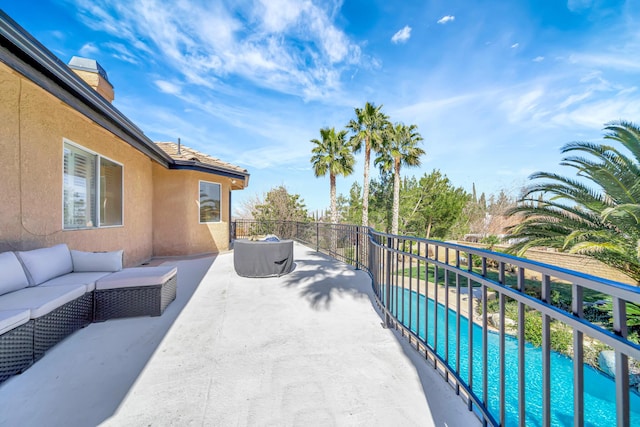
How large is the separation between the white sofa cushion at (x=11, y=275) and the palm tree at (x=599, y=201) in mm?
7890

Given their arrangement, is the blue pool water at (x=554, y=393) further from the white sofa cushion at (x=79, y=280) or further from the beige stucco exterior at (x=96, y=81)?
the beige stucco exterior at (x=96, y=81)

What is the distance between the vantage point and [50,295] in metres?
2.49

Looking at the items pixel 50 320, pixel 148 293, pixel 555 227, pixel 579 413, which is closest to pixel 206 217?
pixel 148 293

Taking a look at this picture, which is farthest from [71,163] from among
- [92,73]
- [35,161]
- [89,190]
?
[92,73]

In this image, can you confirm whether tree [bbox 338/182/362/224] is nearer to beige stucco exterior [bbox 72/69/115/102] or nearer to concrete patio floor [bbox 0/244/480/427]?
beige stucco exterior [bbox 72/69/115/102]

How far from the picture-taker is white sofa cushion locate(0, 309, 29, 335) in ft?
6.37

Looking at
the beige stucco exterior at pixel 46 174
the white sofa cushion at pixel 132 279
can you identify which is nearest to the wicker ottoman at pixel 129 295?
the white sofa cushion at pixel 132 279

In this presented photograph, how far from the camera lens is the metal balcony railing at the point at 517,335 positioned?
0.88m

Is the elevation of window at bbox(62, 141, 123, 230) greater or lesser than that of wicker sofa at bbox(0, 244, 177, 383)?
greater

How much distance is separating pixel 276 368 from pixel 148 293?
6.64 feet

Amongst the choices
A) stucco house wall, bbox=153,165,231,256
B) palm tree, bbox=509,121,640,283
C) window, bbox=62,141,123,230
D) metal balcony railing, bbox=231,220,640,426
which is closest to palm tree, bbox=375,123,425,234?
metal balcony railing, bbox=231,220,640,426

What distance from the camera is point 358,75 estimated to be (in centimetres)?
1163

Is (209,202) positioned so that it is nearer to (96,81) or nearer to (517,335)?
(96,81)

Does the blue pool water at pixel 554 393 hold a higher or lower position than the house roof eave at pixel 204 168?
lower
